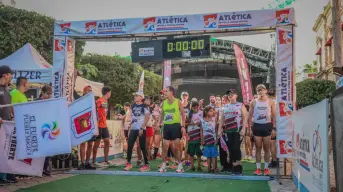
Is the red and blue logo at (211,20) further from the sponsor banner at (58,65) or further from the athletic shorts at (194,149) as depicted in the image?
the sponsor banner at (58,65)

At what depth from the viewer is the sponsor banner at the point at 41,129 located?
6418 mm

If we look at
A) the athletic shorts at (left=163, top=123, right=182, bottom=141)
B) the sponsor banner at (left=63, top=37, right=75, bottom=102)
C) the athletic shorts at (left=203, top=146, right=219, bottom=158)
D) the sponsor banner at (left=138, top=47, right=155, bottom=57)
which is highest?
the sponsor banner at (left=138, top=47, right=155, bottom=57)

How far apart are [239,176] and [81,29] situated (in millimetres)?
5538

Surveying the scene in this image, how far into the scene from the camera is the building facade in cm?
3859

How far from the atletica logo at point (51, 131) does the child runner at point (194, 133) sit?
3795 mm

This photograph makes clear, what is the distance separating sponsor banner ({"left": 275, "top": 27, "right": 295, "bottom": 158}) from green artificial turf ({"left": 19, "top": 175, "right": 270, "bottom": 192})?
1.20 meters

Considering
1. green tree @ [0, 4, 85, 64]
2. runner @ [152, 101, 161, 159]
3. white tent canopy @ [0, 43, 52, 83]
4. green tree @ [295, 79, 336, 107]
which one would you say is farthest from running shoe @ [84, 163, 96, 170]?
green tree @ [295, 79, 336, 107]

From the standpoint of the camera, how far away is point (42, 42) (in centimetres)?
2102

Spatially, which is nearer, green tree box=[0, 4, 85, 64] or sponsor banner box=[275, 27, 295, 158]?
sponsor banner box=[275, 27, 295, 158]

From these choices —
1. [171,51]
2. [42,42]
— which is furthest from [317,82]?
[171,51]

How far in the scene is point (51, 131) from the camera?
654 centimetres

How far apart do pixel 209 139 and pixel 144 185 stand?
8.32ft

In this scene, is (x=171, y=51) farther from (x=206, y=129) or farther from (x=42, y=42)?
(x=42, y=42)

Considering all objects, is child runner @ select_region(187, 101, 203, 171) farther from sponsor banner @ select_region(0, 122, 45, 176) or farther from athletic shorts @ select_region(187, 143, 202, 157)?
sponsor banner @ select_region(0, 122, 45, 176)
